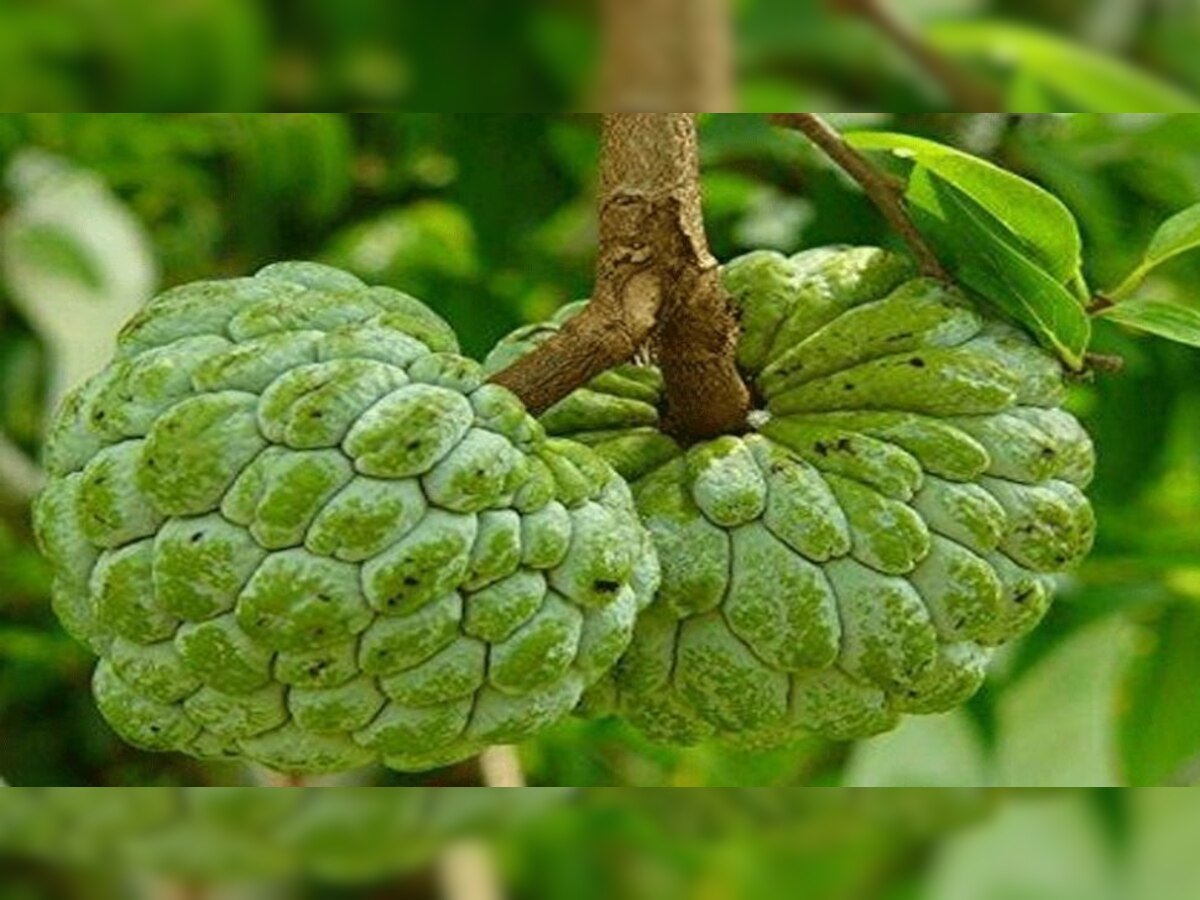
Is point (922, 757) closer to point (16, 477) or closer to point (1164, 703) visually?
point (1164, 703)

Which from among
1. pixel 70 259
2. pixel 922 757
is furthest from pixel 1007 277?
pixel 70 259

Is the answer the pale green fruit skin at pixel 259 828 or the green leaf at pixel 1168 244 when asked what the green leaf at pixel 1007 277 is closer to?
the green leaf at pixel 1168 244

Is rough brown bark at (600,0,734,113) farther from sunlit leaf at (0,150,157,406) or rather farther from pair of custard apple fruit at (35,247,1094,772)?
sunlit leaf at (0,150,157,406)

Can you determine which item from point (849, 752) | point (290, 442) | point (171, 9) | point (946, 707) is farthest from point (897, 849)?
point (171, 9)

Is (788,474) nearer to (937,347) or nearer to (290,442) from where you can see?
(937,347)

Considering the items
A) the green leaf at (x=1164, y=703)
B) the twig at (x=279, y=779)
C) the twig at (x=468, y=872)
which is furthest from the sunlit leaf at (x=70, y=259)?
the green leaf at (x=1164, y=703)

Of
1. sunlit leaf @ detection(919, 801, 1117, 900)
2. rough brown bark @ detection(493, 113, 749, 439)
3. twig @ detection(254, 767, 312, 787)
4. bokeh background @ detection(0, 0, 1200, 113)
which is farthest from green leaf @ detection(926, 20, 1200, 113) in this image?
twig @ detection(254, 767, 312, 787)
